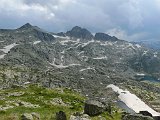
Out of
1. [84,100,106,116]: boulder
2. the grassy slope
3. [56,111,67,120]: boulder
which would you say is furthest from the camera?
[84,100,106,116]: boulder

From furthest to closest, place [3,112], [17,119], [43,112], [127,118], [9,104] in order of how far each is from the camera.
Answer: [9,104]
[43,112]
[3,112]
[127,118]
[17,119]

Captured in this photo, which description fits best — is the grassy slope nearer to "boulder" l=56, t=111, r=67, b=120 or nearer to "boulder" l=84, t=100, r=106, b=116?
"boulder" l=84, t=100, r=106, b=116

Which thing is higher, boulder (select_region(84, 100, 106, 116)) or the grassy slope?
boulder (select_region(84, 100, 106, 116))

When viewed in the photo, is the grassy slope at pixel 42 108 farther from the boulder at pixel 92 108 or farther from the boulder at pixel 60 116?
the boulder at pixel 60 116

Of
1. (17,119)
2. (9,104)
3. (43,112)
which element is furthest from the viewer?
(9,104)

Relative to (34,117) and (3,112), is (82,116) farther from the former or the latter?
(3,112)

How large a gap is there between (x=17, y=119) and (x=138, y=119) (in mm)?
13149

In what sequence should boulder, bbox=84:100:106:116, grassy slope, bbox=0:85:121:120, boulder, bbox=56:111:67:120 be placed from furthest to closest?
boulder, bbox=84:100:106:116
grassy slope, bbox=0:85:121:120
boulder, bbox=56:111:67:120

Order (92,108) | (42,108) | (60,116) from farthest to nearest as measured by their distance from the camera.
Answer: (42,108) → (92,108) → (60,116)

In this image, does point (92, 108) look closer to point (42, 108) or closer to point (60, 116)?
point (42, 108)

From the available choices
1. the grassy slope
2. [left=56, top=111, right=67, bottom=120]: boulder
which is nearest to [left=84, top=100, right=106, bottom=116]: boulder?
→ the grassy slope

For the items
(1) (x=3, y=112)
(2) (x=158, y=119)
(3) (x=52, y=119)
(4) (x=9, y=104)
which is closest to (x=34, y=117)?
(3) (x=52, y=119)

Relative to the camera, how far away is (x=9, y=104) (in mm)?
51094

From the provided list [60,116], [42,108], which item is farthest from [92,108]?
[60,116]
